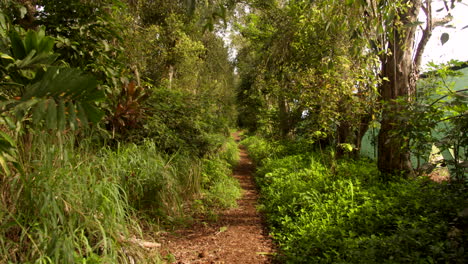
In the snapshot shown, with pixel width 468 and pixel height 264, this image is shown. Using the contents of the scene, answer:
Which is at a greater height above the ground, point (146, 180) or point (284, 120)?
point (284, 120)

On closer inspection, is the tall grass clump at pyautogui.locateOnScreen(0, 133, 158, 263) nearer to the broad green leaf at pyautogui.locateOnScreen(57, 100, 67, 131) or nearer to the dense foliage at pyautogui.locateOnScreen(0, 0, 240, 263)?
the dense foliage at pyautogui.locateOnScreen(0, 0, 240, 263)

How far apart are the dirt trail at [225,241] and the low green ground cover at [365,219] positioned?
0.24 meters

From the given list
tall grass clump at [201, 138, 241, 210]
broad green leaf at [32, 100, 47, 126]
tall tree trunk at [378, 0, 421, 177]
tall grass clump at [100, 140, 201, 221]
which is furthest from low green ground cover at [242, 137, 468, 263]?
broad green leaf at [32, 100, 47, 126]

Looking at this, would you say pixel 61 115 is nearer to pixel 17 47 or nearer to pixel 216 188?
pixel 17 47

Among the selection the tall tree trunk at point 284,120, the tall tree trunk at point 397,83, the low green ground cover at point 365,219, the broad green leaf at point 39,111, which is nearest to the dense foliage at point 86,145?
the broad green leaf at point 39,111

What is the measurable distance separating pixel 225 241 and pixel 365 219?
1781 mm

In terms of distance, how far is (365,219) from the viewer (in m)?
3.79

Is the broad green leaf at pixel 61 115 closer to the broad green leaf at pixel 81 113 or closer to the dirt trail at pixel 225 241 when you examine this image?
the broad green leaf at pixel 81 113

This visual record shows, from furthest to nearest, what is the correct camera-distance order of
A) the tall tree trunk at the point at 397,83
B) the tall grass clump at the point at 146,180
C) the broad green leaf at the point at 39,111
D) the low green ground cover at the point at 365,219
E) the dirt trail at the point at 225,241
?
the tall tree trunk at the point at 397,83
the tall grass clump at the point at 146,180
the dirt trail at the point at 225,241
the low green ground cover at the point at 365,219
the broad green leaf at the point at 39,111

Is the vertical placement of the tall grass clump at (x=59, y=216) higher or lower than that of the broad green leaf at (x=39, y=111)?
lower

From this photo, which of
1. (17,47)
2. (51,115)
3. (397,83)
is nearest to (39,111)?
(51,115)

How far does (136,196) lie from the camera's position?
12.8ft

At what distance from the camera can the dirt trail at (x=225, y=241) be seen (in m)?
3.55

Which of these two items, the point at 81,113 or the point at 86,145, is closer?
the point at 81,113
